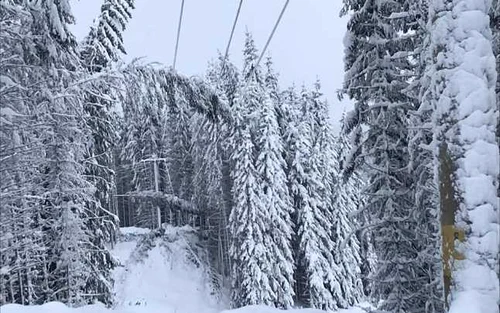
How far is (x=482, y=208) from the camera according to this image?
3584 mm

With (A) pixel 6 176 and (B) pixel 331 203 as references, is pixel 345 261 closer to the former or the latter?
(B) pixel 331 203

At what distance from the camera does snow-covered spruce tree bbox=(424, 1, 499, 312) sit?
11.7 ft

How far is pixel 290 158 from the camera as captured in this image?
3578cm

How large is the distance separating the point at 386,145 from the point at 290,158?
925 inches

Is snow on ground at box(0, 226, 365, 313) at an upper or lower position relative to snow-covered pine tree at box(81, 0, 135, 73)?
lower

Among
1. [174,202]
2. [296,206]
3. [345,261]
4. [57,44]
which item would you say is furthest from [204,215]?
[57,44]

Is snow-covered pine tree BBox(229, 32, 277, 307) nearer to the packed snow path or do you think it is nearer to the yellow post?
the packed snow path

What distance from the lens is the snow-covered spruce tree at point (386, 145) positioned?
39.3 feet

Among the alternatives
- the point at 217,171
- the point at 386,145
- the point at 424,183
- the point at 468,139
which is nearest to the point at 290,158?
the point at 217,171

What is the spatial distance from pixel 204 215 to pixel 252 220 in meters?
8.77

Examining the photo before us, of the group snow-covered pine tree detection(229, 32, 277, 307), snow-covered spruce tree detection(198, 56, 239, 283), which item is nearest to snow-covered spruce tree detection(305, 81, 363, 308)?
snow-covered pine tree detection(229, 32, 277, 307)

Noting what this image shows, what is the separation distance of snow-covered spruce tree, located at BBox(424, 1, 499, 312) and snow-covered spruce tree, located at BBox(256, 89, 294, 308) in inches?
1108

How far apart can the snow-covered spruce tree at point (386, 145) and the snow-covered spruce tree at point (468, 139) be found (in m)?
8.07

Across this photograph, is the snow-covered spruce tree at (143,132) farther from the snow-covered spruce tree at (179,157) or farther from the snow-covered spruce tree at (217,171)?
the snow-covered spruce tree at (217,171)
